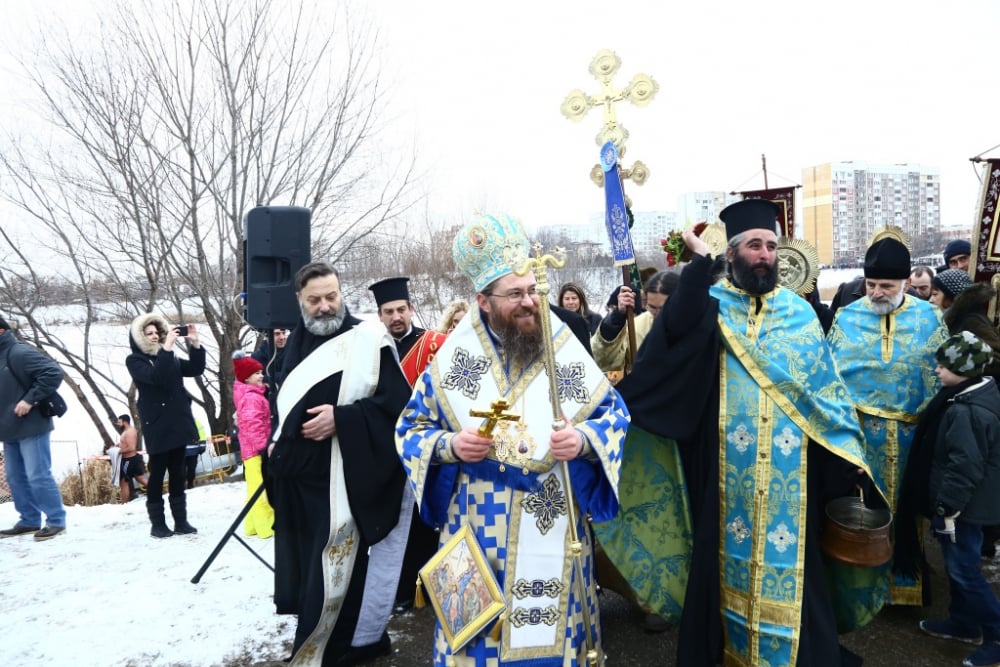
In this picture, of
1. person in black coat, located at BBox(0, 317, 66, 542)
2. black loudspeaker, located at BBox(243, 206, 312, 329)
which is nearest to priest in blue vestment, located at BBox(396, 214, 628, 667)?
black loudspeaker, located at BBox(243, 206, 312, 329)

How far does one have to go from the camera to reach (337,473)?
11.7 feet

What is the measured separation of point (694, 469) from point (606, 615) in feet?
5.01

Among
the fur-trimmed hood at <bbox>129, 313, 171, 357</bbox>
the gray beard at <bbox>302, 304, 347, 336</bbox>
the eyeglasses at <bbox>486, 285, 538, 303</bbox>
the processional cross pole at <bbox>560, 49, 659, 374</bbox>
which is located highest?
the processional cross pole at <bbox>560, 49, 659, 374</bbox>

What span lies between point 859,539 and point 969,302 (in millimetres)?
2183

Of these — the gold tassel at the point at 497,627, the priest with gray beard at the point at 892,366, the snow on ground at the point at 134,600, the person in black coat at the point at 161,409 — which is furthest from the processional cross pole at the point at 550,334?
the person in black coat at the point at 161,409

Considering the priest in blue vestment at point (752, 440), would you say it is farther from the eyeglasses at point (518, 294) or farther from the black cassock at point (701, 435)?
the eyeglasses at point (518, 294)

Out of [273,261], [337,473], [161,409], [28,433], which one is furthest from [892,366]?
[28,433]

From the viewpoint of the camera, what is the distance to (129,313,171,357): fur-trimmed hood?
6.20 metres

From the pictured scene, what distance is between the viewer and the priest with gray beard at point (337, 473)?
11.5ft

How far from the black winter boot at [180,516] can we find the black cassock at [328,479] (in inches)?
123

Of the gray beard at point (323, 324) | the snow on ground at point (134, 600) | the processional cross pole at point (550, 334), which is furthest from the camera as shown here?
the snow on ground at point (134, 600)

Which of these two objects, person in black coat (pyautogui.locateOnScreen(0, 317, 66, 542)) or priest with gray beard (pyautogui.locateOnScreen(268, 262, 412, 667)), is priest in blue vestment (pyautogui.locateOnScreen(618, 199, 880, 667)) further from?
person in black coat (pyautogui.locateOnScreen(0, 317, 66, 542))

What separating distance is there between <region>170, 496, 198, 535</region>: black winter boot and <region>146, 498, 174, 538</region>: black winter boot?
9 centimetres

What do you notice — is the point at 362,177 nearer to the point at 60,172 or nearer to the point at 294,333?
the point at 60,172
